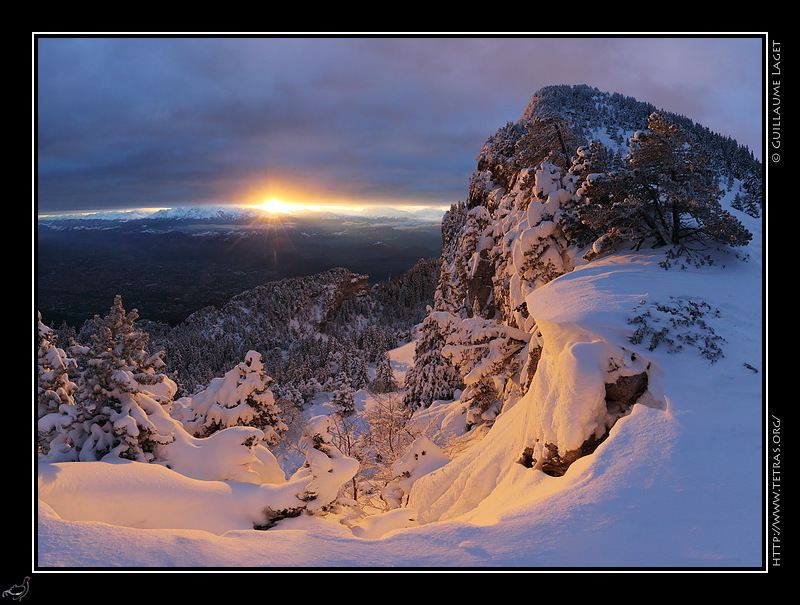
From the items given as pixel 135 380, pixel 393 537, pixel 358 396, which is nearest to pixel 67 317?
pixel 358 396

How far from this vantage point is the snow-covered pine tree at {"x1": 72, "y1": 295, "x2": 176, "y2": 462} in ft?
37.3

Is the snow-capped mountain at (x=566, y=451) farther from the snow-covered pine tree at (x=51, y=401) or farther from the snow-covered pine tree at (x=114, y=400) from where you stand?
the snow-covered pine tree at (x=114, y=400)

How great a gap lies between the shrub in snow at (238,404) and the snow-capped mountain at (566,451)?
0.29 metres

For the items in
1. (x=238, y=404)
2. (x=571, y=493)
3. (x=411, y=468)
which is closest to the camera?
(x=571, y=493)

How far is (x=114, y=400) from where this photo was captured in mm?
11922

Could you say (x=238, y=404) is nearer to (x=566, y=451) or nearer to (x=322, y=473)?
(x=322, y=473)

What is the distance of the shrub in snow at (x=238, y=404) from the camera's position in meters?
16.9

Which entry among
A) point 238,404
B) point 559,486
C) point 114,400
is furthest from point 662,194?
point 114,400

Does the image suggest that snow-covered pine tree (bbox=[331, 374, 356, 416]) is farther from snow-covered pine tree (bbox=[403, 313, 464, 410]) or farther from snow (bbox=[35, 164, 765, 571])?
snow (bbox=[35, 164, 765, 571])

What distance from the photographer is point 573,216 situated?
1616 centimetres

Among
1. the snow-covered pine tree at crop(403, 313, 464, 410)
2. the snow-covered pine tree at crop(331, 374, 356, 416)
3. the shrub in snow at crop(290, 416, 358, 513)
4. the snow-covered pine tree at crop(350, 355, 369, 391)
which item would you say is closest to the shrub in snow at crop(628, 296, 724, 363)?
the shrub in snow at crop(290, 416, 358, 513)

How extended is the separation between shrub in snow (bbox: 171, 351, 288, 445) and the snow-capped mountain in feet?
0.96

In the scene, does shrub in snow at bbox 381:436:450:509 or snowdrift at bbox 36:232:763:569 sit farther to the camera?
shrub in snow at bbox 381:436:450:509

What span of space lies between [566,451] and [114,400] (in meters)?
13.4
